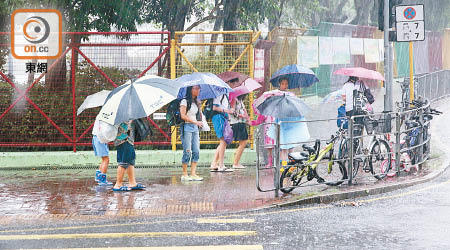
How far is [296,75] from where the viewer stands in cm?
1308

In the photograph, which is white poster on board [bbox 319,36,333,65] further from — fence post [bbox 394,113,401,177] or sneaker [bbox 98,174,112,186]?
sneaker [bbox 98,174,112,186]

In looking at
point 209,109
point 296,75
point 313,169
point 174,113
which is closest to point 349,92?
point 296,75

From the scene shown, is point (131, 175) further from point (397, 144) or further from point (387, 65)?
point (387, 65)

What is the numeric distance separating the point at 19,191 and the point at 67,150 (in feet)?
11.8

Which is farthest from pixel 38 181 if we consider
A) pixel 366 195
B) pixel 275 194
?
pixel 366 195

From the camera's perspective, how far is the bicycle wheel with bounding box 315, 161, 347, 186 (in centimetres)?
1085

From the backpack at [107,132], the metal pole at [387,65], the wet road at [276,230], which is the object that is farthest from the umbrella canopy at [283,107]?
the metal pole at [387,65]

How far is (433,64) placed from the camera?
35.8m

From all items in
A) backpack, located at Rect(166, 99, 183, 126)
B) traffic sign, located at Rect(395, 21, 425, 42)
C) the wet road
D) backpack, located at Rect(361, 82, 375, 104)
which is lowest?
the wet road

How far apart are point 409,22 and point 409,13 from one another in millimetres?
172

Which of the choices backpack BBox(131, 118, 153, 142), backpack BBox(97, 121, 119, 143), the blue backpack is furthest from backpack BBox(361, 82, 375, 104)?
backpack BBox(97, 121, 119, 143)

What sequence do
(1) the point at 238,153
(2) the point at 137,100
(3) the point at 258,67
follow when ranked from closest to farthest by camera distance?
1. (2) the point at 137,100
2. (1) the point at 238,153
3. (3) the point at 258,67

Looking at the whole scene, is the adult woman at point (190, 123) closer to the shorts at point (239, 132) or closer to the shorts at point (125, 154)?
the shorts at point (125, 154)

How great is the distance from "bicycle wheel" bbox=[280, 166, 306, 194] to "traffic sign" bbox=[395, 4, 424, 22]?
498 cm
